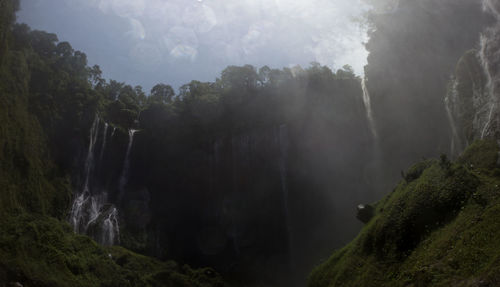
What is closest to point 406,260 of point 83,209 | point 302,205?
point 302,205

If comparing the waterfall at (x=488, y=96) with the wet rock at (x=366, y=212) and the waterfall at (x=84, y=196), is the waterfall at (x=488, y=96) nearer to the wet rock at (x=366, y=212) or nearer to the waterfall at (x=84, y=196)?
the wet rock at (x=366, y=212)

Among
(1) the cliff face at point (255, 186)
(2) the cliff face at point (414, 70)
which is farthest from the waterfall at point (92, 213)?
(2) the cliff face at point (414, 70)

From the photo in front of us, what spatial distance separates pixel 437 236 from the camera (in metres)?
9.99

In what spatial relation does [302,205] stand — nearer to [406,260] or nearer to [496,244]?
[406,260]

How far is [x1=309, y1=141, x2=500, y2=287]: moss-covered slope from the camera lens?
782 cm

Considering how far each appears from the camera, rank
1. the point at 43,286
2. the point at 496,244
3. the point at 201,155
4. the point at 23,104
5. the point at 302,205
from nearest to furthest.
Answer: the point at 496,244, the point at 43,286, the point at 23,104, the point at 302,205, the point at 201,155

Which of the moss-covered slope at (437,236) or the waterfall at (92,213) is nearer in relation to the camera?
the moss-covered slope at (437,236)

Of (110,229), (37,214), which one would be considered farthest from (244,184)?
(37,214)

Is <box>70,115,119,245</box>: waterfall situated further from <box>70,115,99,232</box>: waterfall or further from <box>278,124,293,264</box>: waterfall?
<box>278,124,293,264</box>: waterfall

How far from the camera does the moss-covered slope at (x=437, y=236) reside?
308 inches

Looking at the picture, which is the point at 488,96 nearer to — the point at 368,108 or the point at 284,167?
the point at 368,108

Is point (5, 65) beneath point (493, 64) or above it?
above

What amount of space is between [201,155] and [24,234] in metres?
20.3

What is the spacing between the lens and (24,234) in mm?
14562
